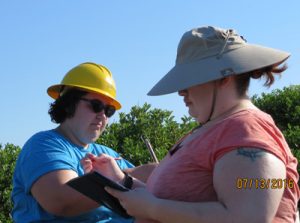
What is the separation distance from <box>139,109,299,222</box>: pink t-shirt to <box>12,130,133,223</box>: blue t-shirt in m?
1.22

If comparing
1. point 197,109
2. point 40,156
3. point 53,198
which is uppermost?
point 197,109

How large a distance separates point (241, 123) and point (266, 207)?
1.05ft

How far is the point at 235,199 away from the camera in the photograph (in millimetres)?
1965

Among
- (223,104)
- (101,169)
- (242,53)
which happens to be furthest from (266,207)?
Result: (101,169)

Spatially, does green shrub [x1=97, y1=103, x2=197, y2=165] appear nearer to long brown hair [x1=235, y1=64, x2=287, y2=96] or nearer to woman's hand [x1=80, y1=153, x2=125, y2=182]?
woman's hand [x1=80, y1=153, x2=125, y2=182]

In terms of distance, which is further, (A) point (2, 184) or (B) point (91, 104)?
(A) point (2, 184)

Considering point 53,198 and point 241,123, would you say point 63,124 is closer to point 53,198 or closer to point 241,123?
point 53,198

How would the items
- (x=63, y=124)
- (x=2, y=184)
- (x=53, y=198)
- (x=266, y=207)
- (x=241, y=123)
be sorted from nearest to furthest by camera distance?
(x=266, y=207)
(x=241, y=123)
(x=53, y=198)
(x=63, y=124)
(x=2, y=184)

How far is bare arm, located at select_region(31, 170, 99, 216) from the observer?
323 cm

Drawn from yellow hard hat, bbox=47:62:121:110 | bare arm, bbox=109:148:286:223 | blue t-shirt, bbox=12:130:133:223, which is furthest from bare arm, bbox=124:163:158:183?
bare arm, bbox=109:148:286:223

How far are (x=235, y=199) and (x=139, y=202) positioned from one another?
36 cm

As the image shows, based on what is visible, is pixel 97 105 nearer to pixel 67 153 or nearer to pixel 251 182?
pixel 67 153

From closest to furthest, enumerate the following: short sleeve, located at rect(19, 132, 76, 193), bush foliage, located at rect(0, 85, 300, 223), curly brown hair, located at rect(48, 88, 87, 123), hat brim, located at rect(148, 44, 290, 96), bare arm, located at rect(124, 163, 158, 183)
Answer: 1. hat brim, located at rect(148, 44, 290, 96)
2. short sleeve, located at rect(19, 132, 76, 193)
3. bare arm, located at rect(124, 163, 158, 183)
4. curly brown hair, located at rect(48, 88, 87, 123)
5. bush foliage, located at rect(0, 85, 300, 223)

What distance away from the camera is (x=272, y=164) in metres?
1.99
